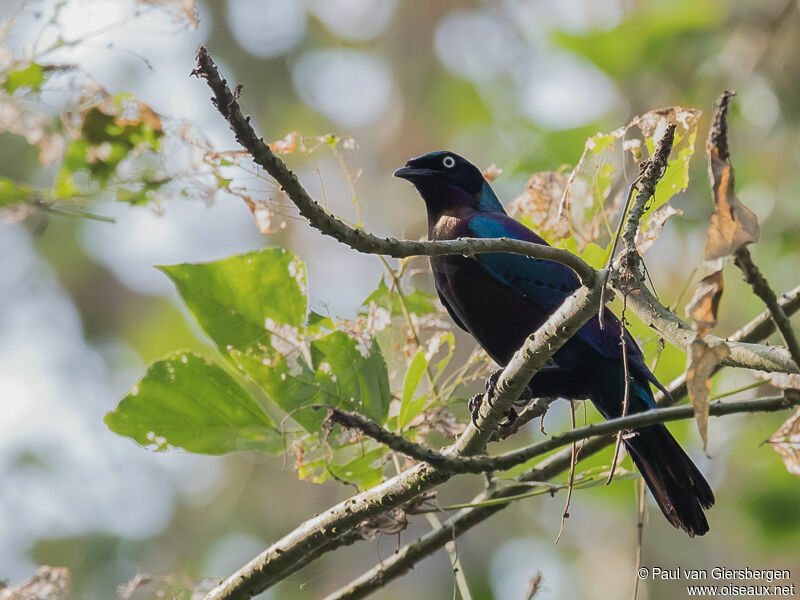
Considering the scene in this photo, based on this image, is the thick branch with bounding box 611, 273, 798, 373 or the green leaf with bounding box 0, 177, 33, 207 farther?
the green leaf with bounding box 0, 177, 33, 207

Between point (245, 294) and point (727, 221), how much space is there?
1.82 m

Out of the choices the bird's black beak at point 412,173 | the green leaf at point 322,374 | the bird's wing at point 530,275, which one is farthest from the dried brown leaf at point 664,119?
the bird's black beak at point 412,173

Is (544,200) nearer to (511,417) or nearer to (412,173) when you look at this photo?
(511,417)

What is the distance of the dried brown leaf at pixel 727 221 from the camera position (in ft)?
5.24

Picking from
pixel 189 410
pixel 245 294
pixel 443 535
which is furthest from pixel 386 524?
pixel 245 294

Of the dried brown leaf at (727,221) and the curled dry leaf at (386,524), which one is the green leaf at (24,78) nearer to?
the curled dry leaf at (386,524)

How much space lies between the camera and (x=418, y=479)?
97.3 inches

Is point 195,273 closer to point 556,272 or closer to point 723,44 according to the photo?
point 556,272

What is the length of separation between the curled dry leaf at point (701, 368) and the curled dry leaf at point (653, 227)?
1081mm

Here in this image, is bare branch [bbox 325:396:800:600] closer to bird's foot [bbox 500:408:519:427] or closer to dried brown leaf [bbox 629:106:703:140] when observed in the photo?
bird's foot [bbox 500:408:519:427]

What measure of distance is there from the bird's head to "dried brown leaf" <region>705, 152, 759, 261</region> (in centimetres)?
280

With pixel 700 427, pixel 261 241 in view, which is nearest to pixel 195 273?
pixel 700 427

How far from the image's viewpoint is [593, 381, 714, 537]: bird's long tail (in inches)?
128

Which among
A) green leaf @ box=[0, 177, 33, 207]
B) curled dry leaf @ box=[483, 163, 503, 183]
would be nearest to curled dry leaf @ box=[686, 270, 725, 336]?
A: curled dry leaf @ box=[483, 163, 503, 183]
